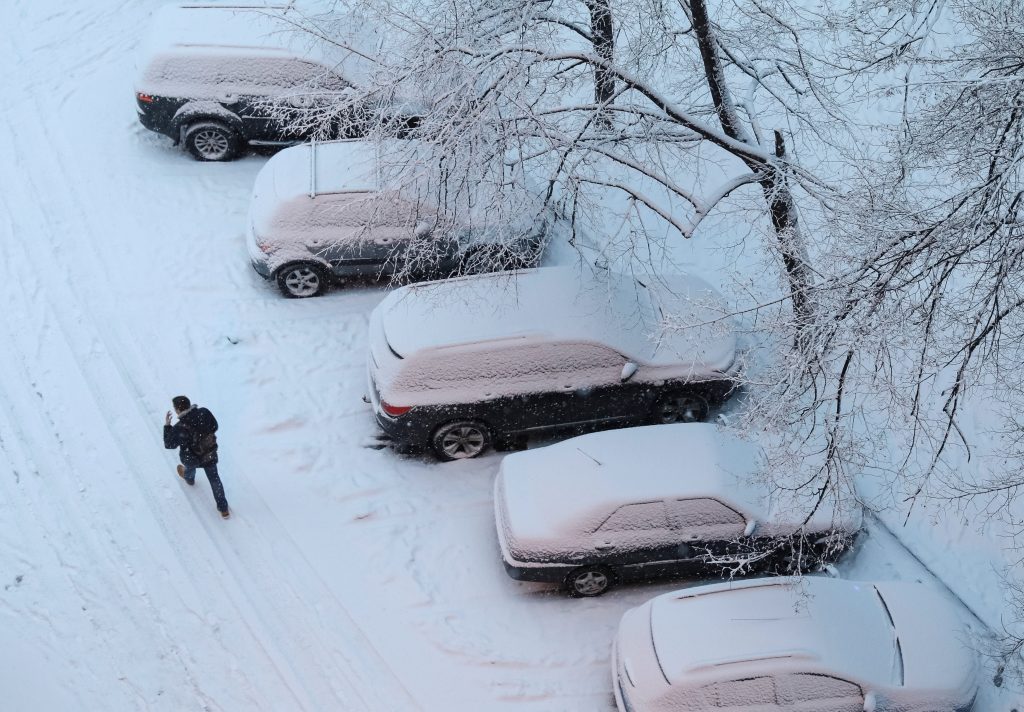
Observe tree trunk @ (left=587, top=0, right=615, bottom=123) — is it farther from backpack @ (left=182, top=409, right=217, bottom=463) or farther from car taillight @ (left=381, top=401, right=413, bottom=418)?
backpack @ (left=182, top=409, right=217, bottom=463)

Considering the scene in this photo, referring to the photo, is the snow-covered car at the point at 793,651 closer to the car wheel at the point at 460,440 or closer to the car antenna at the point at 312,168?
the car wheel at the point at 460,440

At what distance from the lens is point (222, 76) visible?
15.0m

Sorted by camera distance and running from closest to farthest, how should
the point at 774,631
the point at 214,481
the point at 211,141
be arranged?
the point at 774,631 → the point at 214,481 → the point at 211,141

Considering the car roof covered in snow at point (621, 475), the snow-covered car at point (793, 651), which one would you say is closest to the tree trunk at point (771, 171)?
the car roof covered in snow at point (621, 475)

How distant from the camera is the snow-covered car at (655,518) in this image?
9.86m

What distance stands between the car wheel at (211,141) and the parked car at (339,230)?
2516 mm

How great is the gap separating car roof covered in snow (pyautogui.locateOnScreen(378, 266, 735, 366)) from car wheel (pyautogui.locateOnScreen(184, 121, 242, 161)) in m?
5.51

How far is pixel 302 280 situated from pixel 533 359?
13.4 ft

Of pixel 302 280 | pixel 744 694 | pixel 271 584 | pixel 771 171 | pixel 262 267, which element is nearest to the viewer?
pixel 744 694

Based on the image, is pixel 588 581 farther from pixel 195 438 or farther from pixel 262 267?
pixel 262 267

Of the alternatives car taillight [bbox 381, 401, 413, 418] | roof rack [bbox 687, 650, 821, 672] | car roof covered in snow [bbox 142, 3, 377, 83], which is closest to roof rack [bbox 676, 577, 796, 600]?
roof rack [bbox 687, 650, 821, 672]

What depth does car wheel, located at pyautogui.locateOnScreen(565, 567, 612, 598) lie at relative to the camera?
10.1 metres

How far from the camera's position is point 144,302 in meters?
13.4

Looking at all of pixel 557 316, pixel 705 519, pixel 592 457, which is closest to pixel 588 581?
pixel 592 457
